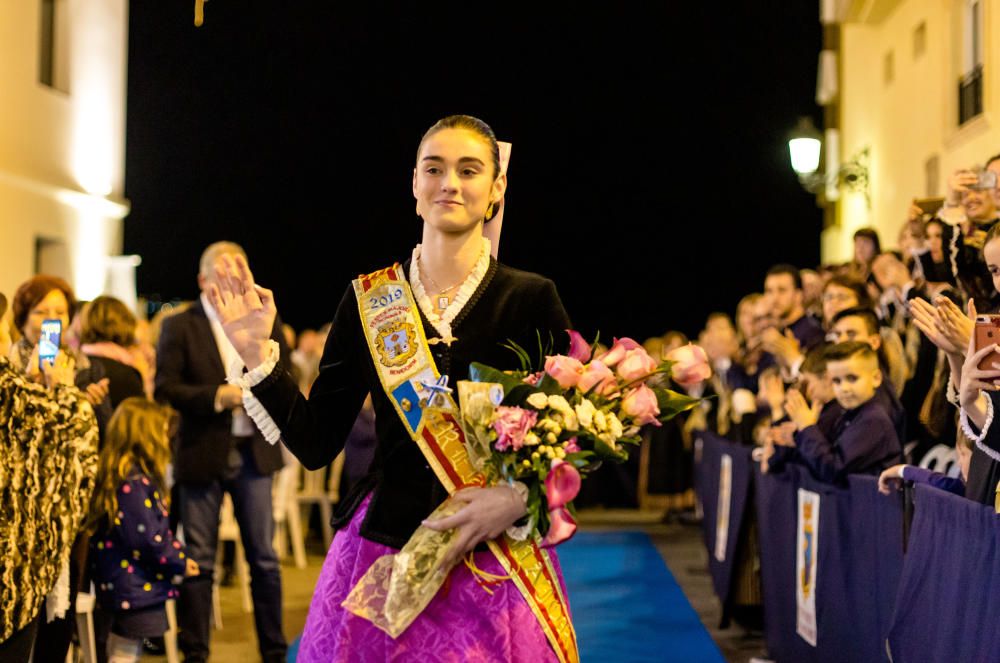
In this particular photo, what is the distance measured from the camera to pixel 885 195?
1720 cm

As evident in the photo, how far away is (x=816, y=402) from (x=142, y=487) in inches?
126

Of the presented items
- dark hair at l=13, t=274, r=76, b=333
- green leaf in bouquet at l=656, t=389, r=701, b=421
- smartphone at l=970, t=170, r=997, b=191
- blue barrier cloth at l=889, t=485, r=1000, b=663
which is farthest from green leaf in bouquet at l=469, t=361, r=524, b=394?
dark hair at l=13, t=274, r=76, b=333

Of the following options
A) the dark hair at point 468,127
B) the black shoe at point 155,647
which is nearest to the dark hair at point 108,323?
the black shoe at point 155,647

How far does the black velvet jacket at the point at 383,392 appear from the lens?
315 centimetres

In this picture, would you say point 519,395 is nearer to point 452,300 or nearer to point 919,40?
point 452,300

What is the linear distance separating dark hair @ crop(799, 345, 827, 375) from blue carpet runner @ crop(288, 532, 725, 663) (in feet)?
5.90

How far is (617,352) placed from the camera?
3.07 meters

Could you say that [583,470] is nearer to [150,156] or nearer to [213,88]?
[213,88]

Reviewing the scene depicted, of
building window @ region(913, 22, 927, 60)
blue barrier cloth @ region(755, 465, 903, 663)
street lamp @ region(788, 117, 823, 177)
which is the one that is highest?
building window @ region(913, 22, 927, 60)

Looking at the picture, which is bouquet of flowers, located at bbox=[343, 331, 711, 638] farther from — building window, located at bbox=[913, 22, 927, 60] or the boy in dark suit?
building window, located at bbox=[913, 22, 927, 60]

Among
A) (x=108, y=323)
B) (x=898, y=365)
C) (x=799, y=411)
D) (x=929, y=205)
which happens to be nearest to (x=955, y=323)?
(x=799, y=411)

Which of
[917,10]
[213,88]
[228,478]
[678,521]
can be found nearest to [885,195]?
[917,10]

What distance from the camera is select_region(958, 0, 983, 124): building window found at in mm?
12898

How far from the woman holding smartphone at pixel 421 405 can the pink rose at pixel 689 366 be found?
0.33m
